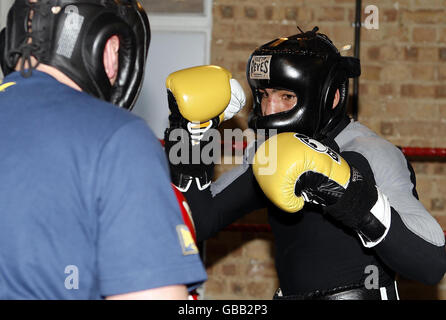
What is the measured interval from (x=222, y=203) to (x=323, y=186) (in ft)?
1.87

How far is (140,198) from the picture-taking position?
0.87m

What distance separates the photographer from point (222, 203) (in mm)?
2018

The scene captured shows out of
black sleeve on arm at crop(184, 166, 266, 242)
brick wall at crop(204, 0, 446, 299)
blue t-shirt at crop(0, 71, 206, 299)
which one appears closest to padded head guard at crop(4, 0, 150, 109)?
blue t-shirt at crop(0, 71, 206, 299)

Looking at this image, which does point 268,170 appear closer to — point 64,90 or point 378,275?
point 378,275

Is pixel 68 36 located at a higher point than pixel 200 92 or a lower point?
higher

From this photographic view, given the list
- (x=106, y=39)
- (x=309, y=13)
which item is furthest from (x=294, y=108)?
(x=309, y=13)

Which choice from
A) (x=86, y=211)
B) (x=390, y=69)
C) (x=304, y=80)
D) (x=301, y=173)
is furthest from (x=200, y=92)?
(x=390, y=69)

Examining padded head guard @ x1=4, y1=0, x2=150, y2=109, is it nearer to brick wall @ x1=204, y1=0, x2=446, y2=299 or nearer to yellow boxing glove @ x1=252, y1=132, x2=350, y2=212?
yellow boxing glove @ x1=252, y1=132, x2=350, y2=212

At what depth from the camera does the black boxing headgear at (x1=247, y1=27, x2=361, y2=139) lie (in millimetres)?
1849

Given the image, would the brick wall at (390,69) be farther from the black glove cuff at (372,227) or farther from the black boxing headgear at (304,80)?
the black glove cuff at (372,227)

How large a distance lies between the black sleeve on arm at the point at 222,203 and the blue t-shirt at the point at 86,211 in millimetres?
1050

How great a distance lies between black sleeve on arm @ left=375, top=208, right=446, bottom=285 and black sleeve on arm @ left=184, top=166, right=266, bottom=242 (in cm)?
60

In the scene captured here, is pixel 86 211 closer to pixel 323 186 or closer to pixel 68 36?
pixel 68 36
